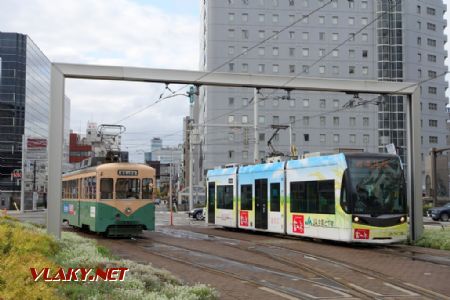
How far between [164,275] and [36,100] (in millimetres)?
97912

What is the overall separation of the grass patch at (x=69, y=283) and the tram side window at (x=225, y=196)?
51.3ft

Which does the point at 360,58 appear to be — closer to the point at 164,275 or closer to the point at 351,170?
the point at 351,170

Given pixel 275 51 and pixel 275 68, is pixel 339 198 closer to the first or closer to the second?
pixel 275 68

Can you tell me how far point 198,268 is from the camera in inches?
573

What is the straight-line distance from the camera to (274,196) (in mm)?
24844

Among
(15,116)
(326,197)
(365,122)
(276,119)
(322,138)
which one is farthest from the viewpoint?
(15,116)

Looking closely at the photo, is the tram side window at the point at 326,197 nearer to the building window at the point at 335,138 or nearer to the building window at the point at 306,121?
the building window at the point at 306,121

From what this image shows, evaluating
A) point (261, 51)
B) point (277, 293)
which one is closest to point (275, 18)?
point (261, 51)

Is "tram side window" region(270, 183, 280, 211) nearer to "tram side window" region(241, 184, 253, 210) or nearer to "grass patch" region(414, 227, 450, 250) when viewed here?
"tram side window" region(241, 184, 253, 210)

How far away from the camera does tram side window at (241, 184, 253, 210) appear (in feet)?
89.9

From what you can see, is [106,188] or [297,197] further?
[106,188]

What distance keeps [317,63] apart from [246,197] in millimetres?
65839

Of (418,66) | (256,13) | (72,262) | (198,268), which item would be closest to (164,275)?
(72,262)

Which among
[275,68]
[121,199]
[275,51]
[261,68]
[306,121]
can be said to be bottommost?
[121,199]
